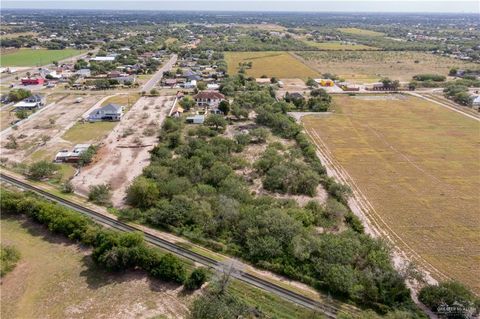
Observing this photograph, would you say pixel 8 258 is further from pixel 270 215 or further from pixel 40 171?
pixel 270 215

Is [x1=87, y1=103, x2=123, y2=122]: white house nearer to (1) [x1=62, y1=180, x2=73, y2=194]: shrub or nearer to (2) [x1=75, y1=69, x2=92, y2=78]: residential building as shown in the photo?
(1) [x1=62, y1=180, x2=73, y2=194]: shrub

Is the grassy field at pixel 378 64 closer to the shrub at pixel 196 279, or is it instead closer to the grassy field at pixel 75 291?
the shrub at pixel 196 279

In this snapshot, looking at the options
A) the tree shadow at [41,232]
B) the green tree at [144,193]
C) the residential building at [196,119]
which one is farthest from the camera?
the residential building at [196,119]

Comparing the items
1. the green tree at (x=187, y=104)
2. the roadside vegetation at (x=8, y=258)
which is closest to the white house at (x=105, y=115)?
the green tree at (x=187, y=104)

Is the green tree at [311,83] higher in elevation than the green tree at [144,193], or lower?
higher

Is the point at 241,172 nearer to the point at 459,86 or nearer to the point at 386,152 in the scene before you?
the point at 386,152

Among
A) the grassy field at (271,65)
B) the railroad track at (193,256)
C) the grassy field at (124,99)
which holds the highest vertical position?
the grassy field at (271,65)

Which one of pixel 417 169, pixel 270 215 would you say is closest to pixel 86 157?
pixel 270 215
